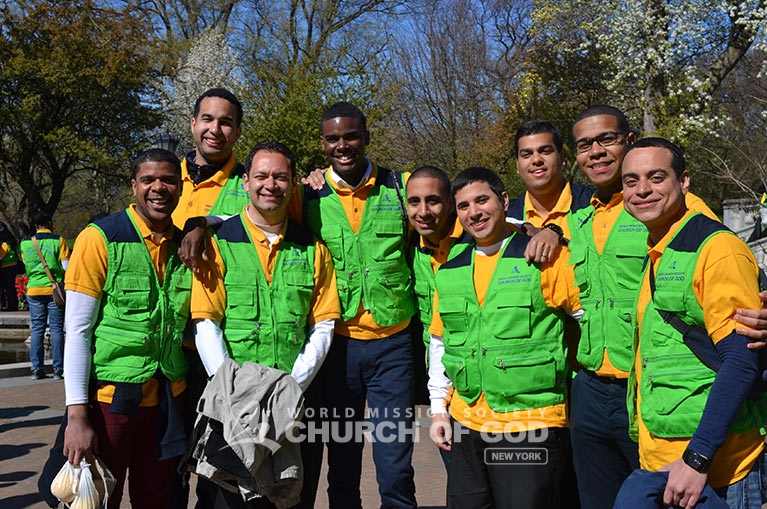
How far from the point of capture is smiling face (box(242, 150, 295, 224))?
393 centimetres

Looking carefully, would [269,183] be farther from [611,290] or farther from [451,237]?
[611,290]

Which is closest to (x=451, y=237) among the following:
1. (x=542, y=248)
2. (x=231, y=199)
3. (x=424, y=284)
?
(x=424, y=284)

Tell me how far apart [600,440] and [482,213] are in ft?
3.83

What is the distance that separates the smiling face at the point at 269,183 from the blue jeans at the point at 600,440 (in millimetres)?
1745

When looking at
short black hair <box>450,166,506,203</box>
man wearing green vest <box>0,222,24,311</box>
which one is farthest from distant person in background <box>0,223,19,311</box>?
short black hair <box>450,166,506,203</box>

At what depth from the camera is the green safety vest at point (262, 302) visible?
385 cm

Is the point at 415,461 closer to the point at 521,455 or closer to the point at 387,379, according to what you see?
the point at 387,379

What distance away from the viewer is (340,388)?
4.36 meters

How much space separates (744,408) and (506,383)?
1.03m

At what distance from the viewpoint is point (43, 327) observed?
427 inches

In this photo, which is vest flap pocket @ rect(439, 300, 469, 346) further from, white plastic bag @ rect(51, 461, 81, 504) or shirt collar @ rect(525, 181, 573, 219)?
white plastic bag @ rect(51, 461, 81, 504)

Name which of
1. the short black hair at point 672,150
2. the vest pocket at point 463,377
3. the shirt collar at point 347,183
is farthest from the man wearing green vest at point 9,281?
the short black hair at point 672,150

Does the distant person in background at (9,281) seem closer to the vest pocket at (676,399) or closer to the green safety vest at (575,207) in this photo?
the green safety vest at (575,207)

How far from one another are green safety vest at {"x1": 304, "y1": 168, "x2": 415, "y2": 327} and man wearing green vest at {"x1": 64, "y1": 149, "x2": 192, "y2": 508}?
0.86 metres
